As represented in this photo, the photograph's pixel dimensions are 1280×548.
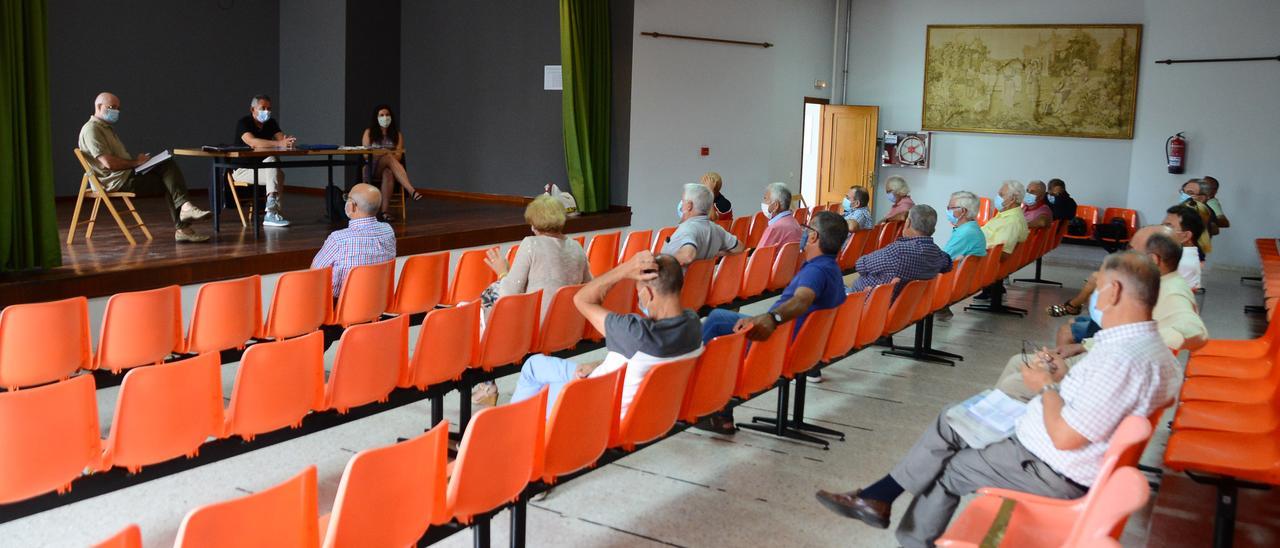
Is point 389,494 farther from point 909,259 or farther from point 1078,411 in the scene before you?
point 909,259

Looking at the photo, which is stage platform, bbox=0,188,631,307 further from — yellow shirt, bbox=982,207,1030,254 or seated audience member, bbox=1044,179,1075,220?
seated audience member, bbox=1044,179,1075,220

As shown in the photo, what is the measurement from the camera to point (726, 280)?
6.91 metres

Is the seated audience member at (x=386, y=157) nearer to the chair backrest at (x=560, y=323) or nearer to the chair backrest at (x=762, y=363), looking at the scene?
the chair backrest at (x=560, y=323)

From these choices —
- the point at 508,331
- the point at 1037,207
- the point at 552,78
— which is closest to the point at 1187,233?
the point at 508,331

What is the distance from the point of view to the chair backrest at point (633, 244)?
23.8 feet

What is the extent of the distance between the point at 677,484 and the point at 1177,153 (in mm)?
11249

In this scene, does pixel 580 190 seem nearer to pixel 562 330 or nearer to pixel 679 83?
pixel 679 83

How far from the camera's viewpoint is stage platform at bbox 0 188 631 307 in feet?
22.0

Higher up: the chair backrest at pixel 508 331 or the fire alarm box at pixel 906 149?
the fire alarm box at pixel 906 149

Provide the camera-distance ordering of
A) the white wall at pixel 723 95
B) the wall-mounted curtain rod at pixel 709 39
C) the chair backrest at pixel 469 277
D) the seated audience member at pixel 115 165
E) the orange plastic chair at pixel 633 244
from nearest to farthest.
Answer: the chair backrest at pixel 469 277
the orange plastic chair at pixel 633 244
the seated audience member at pixel 115 165
the wall-mounted curtain rod at pixel 709 39
the white wall at pixel 723 95

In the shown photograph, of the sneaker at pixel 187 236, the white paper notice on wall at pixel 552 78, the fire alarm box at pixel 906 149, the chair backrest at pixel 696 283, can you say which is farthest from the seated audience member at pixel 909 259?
the fire alarm box at pixel 906 149

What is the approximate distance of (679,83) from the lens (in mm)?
12805

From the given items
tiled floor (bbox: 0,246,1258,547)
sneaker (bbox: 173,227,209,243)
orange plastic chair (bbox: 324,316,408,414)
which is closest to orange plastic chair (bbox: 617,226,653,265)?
tiled floor (bbox: 0,246,1258,547)

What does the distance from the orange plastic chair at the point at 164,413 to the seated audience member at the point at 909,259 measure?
431cm
